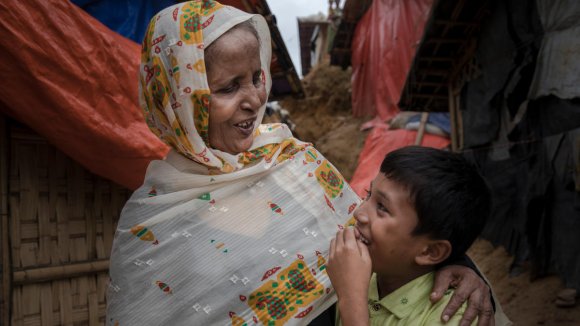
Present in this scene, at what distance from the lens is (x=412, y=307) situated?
1.33 meters

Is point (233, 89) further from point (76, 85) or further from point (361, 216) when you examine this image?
point (76, 85)

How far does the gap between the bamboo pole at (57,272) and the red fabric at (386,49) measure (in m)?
8.41

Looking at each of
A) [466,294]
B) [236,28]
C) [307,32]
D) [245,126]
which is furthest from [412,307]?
[307,32]

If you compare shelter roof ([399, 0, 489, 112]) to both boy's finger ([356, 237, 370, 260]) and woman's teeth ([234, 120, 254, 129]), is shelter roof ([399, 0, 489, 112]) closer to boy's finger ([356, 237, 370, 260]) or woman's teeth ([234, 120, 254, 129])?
woman's teeth ([234, 120, 254, 129])

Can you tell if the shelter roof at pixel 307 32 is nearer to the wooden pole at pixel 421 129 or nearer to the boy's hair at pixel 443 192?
the wooden pole at pixel 421 129

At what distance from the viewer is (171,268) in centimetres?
142

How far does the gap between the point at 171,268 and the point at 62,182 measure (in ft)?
5.23

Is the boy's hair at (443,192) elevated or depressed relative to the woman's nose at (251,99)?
depressed

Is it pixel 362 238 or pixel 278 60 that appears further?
pixel 278 60

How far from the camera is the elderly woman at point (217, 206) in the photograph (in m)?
1.39

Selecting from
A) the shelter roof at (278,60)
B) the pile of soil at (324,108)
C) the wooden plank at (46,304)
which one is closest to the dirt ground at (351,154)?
the pile of soil at (324,108)

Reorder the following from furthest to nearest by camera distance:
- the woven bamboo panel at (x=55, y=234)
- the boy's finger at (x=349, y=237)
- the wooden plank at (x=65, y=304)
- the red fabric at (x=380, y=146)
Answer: the red fabric at (x=380, y=146) → the wooden plank at (x=65, y=304) → the woven bamboo panel at (x=55, y=234) → the boy's finger at (x=349, y=237)

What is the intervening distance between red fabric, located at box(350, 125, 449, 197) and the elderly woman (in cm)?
673

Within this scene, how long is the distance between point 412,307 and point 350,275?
0.28m
